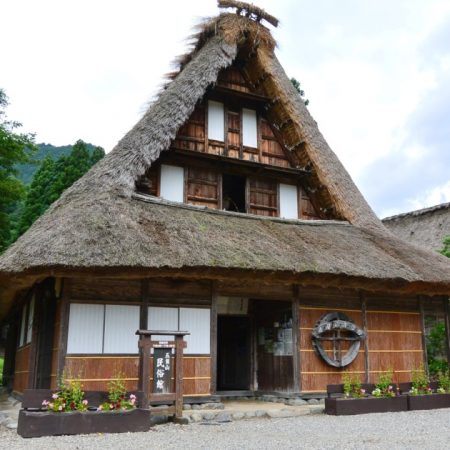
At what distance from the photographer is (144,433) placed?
747 centimetres

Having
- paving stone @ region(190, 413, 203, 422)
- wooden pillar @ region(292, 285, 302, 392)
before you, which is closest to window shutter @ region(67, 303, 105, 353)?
paving stone @ region(190, 413, 203, 422)

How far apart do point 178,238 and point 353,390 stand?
4.50 meters

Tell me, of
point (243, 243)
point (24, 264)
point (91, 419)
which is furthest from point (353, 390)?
point (24, 264)

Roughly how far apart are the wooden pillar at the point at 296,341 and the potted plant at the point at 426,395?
2.26m

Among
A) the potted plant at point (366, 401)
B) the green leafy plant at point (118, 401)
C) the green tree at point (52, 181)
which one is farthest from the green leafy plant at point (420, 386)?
the green tree at point (52, 181)

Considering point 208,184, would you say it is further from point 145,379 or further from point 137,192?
point 145,379

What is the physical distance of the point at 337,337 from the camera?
11.3 m

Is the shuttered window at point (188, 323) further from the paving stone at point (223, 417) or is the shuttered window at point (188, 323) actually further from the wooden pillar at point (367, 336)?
the wooden pillar at point (367, 336)

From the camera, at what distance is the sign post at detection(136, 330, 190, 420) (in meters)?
8.13

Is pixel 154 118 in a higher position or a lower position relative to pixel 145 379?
higher

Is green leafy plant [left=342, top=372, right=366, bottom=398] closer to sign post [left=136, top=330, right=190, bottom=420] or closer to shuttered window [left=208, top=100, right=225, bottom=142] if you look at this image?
sign post [left=136, top=330, right=190, bottom=420]

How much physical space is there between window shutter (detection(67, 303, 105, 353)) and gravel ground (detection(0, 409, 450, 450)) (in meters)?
1.85

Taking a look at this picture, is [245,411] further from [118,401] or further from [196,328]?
[118,401]

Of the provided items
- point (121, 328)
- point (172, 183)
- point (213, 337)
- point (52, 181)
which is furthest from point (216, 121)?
point (52, 181)
